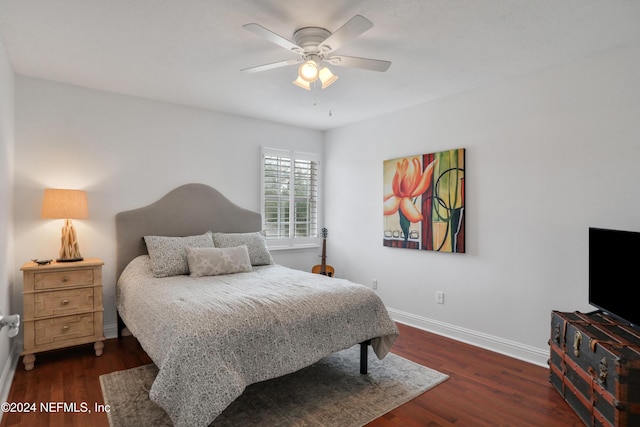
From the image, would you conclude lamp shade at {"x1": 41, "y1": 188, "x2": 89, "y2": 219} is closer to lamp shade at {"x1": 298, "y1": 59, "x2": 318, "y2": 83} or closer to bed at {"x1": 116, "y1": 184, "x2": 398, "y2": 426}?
bed at {"x1": 116, "y1": 184, "x2": 398, "y2": 426}

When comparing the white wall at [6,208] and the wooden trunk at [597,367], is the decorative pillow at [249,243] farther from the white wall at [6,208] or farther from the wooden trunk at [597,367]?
the wooden trunk at [597,367]

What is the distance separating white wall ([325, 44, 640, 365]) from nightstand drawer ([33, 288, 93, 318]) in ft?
10.1

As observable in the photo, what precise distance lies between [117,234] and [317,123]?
9.15 feet

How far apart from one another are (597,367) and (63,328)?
3.84 m

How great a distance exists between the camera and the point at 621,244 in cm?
229

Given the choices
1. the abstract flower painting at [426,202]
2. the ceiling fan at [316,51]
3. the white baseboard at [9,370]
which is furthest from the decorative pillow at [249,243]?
the ceiling fan at [316,51]

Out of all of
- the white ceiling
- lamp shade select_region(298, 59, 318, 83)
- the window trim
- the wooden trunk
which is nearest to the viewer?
the wooden trunk

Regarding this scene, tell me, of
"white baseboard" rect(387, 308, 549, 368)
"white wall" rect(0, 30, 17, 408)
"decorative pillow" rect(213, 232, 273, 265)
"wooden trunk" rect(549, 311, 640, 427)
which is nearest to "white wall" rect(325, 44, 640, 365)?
"white baseboard" rect(387, 308, 549, 368)

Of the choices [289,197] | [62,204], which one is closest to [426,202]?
[289,197]

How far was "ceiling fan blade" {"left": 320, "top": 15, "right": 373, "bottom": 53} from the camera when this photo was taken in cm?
191

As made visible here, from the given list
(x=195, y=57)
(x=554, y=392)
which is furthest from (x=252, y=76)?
(x=554, y=392)

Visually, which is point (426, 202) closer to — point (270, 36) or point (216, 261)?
point (216, 261)

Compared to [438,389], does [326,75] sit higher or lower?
higher

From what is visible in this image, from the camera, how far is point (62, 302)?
9.95 ft
